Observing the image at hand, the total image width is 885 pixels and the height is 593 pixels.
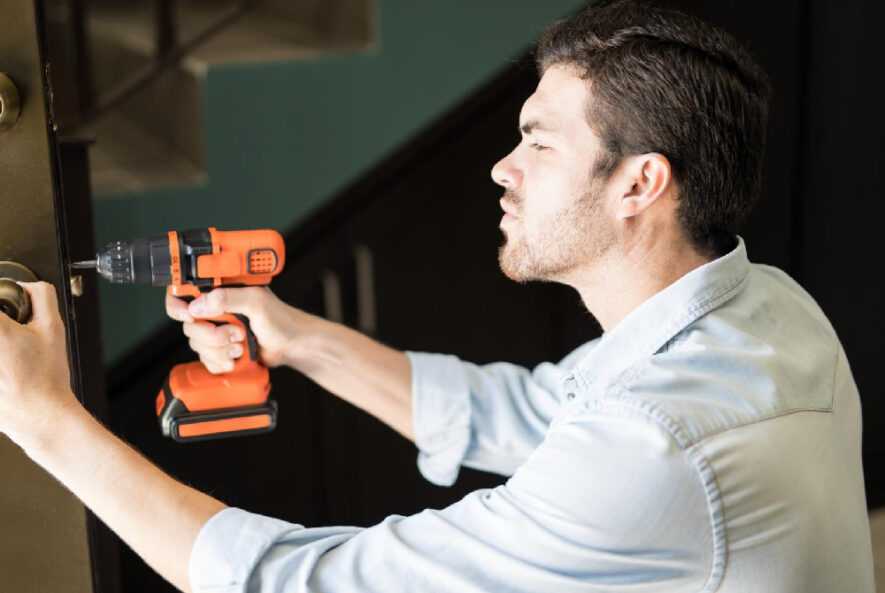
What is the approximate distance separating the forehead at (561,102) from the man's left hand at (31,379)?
2.44 ft

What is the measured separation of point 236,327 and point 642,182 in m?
0.64

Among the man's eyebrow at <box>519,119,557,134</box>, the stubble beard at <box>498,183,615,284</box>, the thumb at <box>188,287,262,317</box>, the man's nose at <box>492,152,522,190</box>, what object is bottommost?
the thumb at <box>188,287,262,317</box>

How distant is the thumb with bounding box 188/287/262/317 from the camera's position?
142 centimetres

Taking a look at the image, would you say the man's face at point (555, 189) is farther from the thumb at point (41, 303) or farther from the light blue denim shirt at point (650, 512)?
the thumb at point (41, 303)

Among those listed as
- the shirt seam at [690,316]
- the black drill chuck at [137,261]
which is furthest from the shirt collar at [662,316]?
the black drill chuck at [137,261]

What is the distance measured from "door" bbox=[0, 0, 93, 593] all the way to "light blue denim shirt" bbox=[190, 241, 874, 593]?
248mm

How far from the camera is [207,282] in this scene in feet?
4.61

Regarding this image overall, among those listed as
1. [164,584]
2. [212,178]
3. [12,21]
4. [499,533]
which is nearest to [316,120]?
[212,178]

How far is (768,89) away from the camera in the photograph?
4.85ft

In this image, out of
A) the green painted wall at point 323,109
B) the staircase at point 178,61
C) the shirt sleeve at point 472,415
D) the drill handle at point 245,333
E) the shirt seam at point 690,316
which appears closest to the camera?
the shirt seam at point 690,316

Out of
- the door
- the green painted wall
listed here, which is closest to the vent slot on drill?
the door

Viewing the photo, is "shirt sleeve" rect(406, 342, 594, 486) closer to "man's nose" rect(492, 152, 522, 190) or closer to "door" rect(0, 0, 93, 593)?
"man's nose" rect(492, 152, 522, 190)

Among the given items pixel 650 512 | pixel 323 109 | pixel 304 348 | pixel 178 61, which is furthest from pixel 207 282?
pixel 323 109

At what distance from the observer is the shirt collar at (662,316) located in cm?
128
